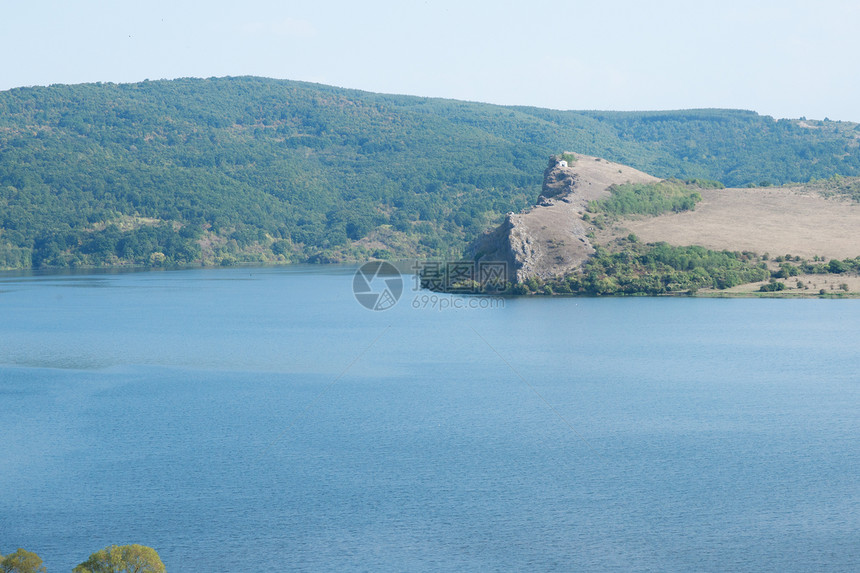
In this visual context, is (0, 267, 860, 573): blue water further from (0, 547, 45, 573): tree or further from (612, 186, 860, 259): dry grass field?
(612, 186, 860, 259): dry grass field

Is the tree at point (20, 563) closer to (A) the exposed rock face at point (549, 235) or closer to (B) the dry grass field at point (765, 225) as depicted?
(A) the exposed rock face at point (549, 235)

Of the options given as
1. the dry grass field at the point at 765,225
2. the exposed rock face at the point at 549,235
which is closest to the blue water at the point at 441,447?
the exposed rock face at the point at 549,235

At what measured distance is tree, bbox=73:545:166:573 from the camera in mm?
20531

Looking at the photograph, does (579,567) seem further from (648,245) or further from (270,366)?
(648,245)

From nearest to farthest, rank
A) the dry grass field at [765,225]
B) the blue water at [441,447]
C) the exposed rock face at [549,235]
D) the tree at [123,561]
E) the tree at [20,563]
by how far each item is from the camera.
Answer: the tree at [20,563] < the tree at [123,561] < the blue water at [441,447] < the exposed rock face at [549,235] < the dry grass field at [765,225]

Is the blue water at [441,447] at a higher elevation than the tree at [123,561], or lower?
lower

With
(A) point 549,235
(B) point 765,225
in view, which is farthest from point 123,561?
(B) point 765,225

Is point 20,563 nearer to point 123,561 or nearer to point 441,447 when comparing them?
point 123,561

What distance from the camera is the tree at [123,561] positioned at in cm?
2053

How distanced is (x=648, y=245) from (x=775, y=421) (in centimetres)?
6549

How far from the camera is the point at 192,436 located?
123 ft

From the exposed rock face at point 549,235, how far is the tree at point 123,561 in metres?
78.6

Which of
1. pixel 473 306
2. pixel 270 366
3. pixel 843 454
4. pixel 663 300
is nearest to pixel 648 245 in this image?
pixel 663 300

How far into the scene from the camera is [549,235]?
10181 cm
